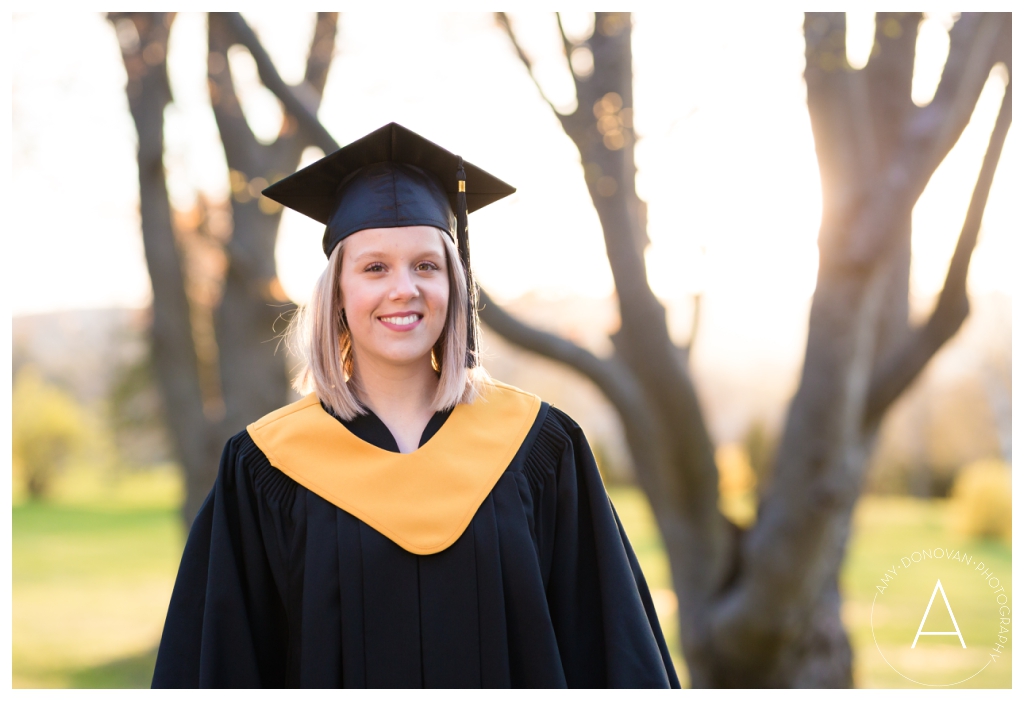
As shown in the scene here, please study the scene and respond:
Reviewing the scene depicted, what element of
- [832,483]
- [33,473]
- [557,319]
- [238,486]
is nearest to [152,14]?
[557,319]

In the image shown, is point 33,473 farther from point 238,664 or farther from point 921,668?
point 238,664

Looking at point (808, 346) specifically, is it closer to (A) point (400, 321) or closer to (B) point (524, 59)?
(B) point (524, 59)

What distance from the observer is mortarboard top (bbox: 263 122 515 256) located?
73.0 inches

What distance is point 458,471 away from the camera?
5.69 feet

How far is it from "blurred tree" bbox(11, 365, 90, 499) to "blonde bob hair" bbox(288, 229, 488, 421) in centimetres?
2031

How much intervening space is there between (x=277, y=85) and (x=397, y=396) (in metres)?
1.75

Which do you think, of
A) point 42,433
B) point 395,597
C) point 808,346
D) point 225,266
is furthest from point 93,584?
point 395,597

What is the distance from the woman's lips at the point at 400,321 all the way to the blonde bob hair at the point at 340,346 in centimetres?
10

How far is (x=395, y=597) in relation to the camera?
166 centimetres

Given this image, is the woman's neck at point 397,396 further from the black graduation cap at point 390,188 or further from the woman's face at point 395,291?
the black graduation cap at point 390,188

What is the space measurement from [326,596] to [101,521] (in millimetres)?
19450

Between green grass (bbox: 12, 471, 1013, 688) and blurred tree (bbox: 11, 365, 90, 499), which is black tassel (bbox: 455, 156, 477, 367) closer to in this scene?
green grass (bbox: 12, 471, 1013, 688)

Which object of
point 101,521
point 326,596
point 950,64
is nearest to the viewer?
point 326,596

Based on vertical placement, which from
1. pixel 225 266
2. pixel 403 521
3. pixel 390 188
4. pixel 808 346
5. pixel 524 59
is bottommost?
pixel 403 521
